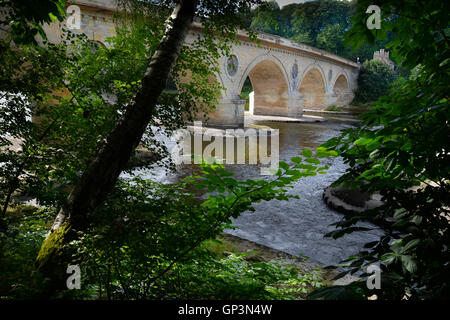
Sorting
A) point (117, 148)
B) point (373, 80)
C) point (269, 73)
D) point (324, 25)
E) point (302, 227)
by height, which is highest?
point (324, 25)

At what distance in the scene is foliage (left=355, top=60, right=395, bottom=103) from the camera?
3744 centimetres

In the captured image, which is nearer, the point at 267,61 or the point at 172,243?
the point at 172,243

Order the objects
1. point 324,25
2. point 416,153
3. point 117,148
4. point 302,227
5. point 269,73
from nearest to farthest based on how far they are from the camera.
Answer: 1. point 416,153
2. point 117,148
3. point 302,227
4. point 269,73
5. point 324,25

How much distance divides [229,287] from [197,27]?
16.1 meters

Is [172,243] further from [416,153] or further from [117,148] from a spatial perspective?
[416,153]

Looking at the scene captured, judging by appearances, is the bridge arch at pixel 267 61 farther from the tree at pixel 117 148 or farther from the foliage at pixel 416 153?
the foliage at pixel 416 153

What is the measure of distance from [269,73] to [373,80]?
2085 centimetres

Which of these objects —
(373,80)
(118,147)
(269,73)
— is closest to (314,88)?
(373,80)

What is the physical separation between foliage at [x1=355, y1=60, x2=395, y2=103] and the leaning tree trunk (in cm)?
4060

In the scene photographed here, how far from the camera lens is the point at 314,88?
114ft

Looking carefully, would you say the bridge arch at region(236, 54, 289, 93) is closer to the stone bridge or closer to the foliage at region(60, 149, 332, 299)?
the stone bridge

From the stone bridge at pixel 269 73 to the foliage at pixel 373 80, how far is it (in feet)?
3.80

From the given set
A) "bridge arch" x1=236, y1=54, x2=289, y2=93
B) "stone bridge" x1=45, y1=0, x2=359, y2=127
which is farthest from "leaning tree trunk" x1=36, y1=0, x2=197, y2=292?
"bridge arch" x1=236, y1=54, x2=289, y2=93

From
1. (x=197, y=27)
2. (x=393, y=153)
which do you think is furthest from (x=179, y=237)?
(x=197, y=27)
